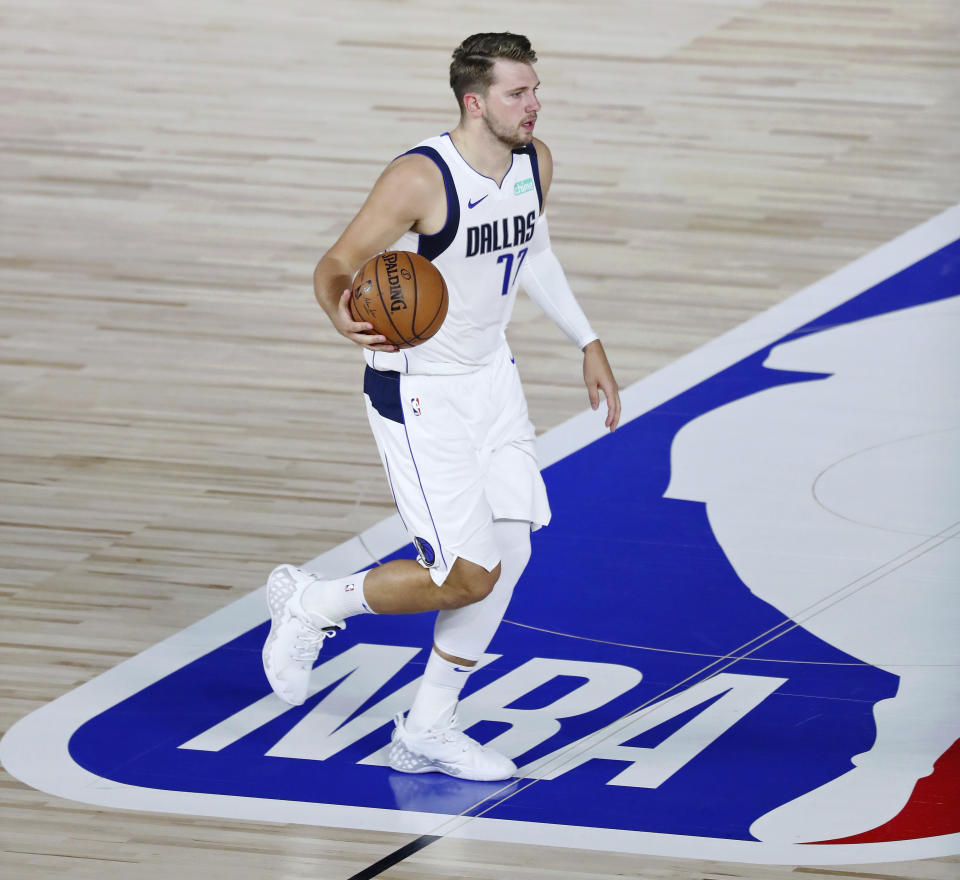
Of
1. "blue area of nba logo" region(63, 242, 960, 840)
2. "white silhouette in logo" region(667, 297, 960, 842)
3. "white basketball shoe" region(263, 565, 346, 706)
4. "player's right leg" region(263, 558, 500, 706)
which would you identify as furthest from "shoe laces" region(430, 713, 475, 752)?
"white silhouette in logo" region(667, 297, 960, 842)

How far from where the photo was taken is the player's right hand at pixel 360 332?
4.04m

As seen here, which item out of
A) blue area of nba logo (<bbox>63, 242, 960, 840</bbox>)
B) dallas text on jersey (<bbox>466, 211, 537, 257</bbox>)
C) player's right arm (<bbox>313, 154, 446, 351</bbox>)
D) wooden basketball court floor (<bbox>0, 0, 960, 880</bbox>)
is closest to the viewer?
player's right arm (<bbox>313, 154, 446, 351</bbox>)

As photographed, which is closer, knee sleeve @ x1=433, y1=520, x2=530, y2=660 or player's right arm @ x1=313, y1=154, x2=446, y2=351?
player's right arm @ x1=313, y1=154, x2=446, y2=351

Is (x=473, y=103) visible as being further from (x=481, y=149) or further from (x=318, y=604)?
(x=318, y=604)

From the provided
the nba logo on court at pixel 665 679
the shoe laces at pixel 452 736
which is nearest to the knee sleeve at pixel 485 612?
the shoe laces at pixel 452 736

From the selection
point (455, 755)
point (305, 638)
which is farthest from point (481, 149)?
point (455, 755)

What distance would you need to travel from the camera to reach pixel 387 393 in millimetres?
4453

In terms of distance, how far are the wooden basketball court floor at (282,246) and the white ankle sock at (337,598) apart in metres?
0.60

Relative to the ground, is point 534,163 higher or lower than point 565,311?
higher

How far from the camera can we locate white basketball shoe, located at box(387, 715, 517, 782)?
4.50 meters

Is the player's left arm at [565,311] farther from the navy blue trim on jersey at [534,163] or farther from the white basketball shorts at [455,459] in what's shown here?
the white basketball shorts at [455,459]

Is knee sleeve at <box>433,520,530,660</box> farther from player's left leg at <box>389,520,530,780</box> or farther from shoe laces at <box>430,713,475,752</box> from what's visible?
shoe laces at <box>430,713,475,752</box>

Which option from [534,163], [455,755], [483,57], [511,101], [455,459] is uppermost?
[483,57]

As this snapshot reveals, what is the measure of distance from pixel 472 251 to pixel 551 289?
480mm
